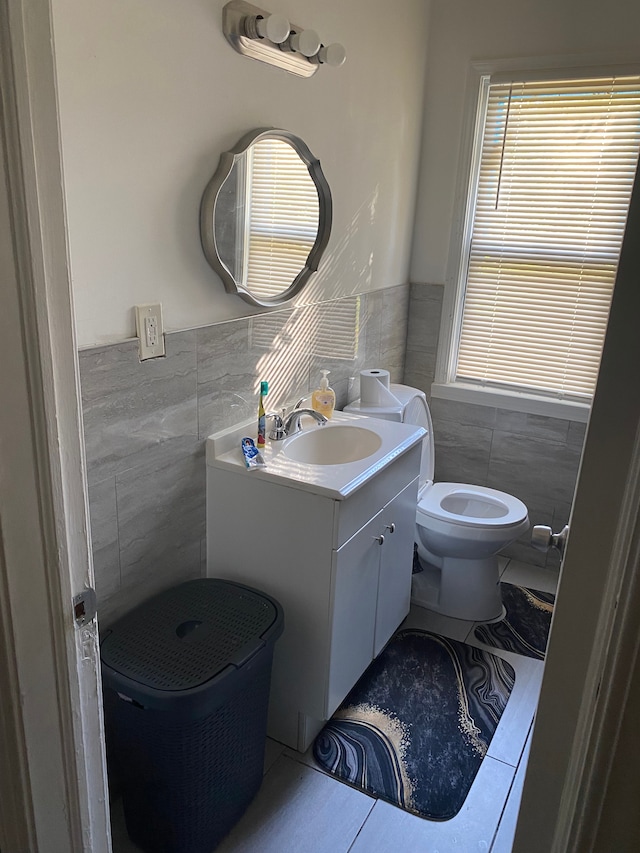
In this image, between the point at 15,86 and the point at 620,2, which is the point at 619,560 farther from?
the point at 620,2

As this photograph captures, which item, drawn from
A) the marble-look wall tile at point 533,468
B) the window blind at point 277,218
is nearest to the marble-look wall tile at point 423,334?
the marble-look wall tile at point 533,468

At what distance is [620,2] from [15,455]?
2.72 metres

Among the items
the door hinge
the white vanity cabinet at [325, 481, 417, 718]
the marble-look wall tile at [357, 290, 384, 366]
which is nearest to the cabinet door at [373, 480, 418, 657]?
the white vanity cabinet at [325, 481, 417, 718]

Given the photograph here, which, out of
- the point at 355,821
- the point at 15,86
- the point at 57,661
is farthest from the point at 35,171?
the point at 355,821

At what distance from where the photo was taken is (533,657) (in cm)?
247

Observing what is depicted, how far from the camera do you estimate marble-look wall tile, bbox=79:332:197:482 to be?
1528 mm

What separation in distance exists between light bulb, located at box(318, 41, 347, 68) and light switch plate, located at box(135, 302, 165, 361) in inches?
36.7

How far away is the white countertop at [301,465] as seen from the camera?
1.82 meters

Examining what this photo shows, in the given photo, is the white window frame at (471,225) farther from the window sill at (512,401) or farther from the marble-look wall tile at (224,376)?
the marble-look wall tile at (224,376)

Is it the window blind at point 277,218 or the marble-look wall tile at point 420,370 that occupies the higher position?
the window blind at point 277,218

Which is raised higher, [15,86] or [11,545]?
[15,86]

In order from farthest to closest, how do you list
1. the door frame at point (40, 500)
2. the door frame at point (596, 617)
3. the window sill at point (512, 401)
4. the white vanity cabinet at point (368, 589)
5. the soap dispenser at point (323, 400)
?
the window sill at point (512, 401) < the soap dispenser at point (323, 400) < the white vanity cabinet at point (368, 589) < the door frame at point (40, 500) < the door frame at point (596, 617)

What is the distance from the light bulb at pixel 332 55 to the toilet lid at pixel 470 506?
158 cm

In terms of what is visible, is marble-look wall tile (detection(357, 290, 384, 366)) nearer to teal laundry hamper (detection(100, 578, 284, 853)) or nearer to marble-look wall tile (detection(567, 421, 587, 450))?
marble-look wall tile (detection(567, 421, 587, 450))
